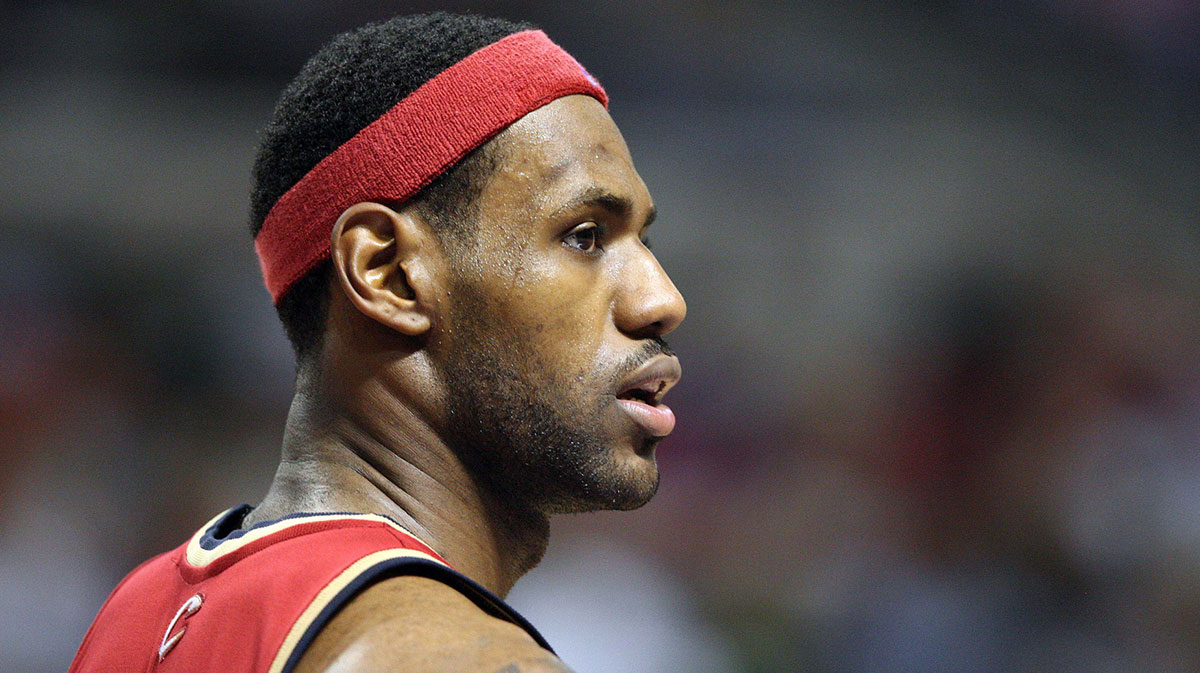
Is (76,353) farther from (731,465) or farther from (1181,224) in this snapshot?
(1181,224)

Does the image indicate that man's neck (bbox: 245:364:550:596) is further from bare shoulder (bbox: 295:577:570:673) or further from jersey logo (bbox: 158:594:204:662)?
bare shoulder (bbox: 295:577:570:673)

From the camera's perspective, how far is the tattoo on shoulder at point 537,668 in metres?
1.16

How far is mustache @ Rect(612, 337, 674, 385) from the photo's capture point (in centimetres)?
175

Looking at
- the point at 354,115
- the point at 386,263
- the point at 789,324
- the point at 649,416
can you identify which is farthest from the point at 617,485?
the point at 789,324

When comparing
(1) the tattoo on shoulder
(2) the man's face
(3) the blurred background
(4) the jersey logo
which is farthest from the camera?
(3) the blurred background

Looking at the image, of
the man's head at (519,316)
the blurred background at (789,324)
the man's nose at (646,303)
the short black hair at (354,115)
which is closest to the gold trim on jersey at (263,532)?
the man's head at (519,316)

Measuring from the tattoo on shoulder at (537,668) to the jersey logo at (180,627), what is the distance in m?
0.53

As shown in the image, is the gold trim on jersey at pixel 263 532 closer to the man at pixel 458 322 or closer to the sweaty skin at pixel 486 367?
the man at pixel 458 322

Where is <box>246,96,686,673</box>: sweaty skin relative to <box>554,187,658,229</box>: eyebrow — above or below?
Answer: below

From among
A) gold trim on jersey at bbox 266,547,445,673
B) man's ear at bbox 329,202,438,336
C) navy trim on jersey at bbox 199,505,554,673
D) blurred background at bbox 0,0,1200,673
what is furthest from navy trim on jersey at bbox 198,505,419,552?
blurred background at bbox 0,0,1200,673

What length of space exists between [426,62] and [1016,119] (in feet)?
14.9

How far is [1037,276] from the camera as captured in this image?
5316 mm

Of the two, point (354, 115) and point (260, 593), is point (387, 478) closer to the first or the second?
point (260, 593)

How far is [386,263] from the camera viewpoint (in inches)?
69.0
